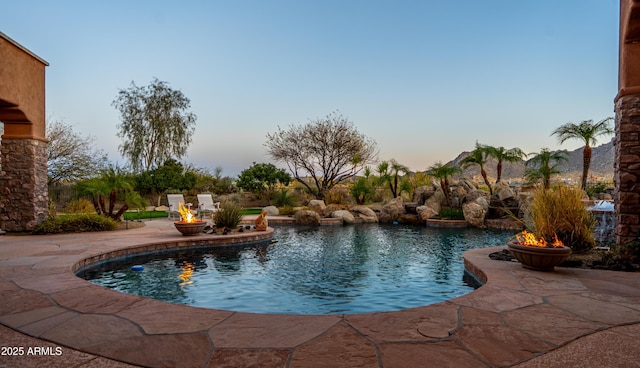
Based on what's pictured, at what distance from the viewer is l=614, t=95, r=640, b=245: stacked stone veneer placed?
16.5ft

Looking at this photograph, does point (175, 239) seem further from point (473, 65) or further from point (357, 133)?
point (357, 133)

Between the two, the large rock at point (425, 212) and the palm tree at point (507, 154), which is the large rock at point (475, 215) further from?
the palm tree at point (507, 154)

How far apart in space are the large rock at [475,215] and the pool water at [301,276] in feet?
12.6

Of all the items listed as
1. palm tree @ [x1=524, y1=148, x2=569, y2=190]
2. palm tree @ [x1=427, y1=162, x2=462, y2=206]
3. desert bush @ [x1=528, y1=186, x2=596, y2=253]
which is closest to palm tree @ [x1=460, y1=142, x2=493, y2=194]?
palm tree @ [x1=524, y1=148, x2=569, y2=190]

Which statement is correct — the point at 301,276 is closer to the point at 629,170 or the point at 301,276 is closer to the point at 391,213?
the point at 629,170

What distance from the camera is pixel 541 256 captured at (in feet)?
14.3

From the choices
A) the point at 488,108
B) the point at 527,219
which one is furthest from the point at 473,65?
the point at 527,219

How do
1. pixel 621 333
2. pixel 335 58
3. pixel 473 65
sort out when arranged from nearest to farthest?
pixel 621 333
pixel 473 65
pixel 335 58

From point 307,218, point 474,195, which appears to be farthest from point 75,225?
point 474,195

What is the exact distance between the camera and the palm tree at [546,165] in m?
15.6

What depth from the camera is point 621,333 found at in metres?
2.43

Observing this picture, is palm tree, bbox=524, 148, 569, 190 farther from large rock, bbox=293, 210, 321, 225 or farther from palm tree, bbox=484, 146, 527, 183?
large rock, bbox=293, 210, 321, 225

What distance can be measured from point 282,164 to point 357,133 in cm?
520

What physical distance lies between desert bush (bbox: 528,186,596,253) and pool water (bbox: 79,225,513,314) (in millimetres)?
1537
